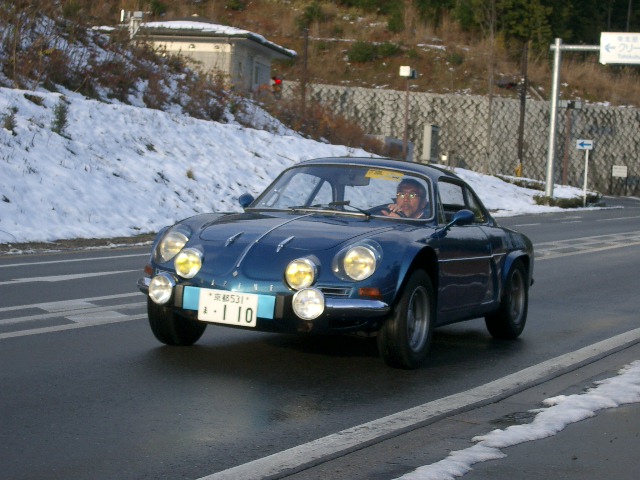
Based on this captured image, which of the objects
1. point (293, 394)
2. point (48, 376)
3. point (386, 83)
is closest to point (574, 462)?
point (293, 394)

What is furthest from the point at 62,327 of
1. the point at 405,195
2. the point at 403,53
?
the point at 403,53

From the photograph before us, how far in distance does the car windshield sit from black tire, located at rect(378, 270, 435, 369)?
835mm

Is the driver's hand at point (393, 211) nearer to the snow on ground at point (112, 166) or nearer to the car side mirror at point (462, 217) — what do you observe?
the car side mirror at point (462, 217)

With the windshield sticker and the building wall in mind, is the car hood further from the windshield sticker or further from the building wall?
the building wall

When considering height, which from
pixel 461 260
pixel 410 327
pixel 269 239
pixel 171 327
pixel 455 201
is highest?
pixel 455 201

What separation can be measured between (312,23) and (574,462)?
86.5 metres

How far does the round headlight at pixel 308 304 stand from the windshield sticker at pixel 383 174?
1.84m

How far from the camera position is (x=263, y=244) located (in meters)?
7.27

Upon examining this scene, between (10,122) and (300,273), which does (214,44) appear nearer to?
(10,122)

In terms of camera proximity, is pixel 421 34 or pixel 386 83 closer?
pixel 386 83

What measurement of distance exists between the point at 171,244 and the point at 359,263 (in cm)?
131

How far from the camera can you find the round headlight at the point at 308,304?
22.6 feet

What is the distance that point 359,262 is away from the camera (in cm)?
710

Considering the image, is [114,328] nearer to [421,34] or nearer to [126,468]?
[126,468]
